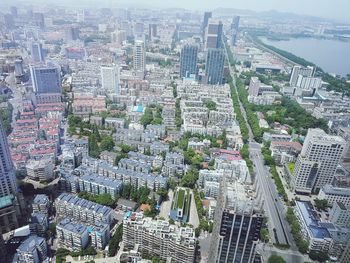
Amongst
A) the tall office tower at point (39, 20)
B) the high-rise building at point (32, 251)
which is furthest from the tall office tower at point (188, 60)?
the high-rise building at point (32, 251)

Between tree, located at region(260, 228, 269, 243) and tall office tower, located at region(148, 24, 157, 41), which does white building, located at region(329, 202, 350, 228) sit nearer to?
tree, located at region(260, 228, 269, 243)

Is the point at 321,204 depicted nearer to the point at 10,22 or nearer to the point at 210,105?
the point at 210,105

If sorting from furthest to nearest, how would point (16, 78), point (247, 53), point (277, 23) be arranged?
point (277, 23) < point (247, 53) < point (16, 78)

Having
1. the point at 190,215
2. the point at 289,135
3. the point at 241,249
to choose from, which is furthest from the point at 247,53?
the point at 241,249

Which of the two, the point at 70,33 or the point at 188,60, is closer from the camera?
the point at 188,60

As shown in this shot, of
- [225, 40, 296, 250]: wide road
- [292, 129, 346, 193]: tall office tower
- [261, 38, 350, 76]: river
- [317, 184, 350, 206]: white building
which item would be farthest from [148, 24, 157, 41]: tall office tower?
[317, 184, 350, 206]: white building

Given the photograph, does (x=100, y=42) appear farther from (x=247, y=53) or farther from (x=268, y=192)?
(x=268, y=192)

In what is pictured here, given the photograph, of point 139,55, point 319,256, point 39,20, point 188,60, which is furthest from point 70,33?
point 319,256
